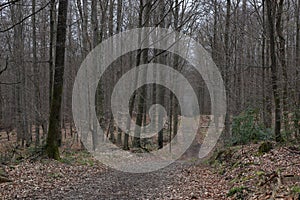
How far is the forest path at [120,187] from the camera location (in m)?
7.74

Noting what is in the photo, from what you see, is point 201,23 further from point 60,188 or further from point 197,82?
point 60,188

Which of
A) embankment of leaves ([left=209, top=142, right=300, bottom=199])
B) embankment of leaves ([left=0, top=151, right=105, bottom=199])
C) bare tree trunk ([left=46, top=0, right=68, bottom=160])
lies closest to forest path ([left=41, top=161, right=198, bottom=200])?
embankment of leaves ([left=0, top=151, right=105, bottom=199])

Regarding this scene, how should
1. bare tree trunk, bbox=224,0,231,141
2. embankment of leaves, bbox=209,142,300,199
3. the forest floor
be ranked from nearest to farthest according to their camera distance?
embankment of leaves, bbox=209,142,300,199
the forest floor
bare tree trunk, bbox=224,0,231,141

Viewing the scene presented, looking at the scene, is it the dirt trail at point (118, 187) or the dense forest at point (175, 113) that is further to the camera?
the dense forest at point (175, 113)

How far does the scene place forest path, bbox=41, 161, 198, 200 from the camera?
774 centimetres

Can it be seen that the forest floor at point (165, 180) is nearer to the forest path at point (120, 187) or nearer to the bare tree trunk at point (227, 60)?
the forest path at point (120, 187)

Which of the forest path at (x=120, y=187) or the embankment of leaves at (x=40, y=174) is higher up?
the embankment of leaves at (x=40, y=174)

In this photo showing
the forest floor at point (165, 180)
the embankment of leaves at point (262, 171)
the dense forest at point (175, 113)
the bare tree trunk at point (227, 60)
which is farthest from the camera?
the bare tree trunk at point (227, 60)

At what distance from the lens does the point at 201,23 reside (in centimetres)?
2600

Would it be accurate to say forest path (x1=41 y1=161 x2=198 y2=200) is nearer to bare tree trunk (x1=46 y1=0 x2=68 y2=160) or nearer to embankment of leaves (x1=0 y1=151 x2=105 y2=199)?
embankment of leaves (x1=0 y1=151 x2=105 y2=199)

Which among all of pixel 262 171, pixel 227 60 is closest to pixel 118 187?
pixel 262 171

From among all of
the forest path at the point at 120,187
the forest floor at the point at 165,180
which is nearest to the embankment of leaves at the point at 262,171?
the forest floor at the point at 165,180

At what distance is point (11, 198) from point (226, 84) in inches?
557

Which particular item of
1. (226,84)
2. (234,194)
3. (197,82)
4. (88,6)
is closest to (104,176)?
(234,194)
